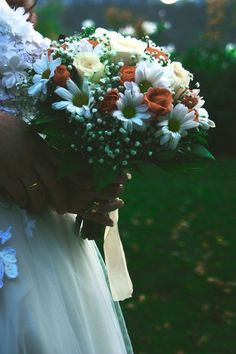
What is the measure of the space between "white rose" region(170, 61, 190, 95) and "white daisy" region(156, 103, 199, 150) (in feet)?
0.31

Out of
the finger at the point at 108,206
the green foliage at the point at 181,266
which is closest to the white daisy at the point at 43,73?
the finger at the point at 108,206

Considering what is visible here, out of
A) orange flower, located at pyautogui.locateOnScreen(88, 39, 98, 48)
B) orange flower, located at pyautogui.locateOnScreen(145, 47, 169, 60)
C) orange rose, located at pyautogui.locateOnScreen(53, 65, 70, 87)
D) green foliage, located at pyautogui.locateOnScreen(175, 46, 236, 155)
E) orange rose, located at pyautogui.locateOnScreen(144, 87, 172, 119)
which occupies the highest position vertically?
green foliage, located at pyautogui.locateOnScreen(175, 46, 236, 155)

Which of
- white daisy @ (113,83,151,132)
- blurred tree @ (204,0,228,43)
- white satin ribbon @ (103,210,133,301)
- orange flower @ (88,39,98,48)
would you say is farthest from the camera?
blurred tree @ (204,0,228,43)

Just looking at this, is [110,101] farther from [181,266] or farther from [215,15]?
[215,15]

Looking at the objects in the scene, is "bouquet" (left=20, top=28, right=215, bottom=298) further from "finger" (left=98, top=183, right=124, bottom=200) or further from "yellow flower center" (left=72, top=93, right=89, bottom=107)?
"finger" (left=98, top=183, right=124, bottom=200)

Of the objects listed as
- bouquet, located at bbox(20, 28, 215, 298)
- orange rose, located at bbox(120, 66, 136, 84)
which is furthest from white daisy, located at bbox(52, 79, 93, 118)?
orange rose, located at bbox(120, 66, 136, 84)

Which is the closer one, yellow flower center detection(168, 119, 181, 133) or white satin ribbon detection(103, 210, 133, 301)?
yellow flower center detection(168, 119, 181, 133)

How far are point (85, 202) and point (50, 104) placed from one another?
1.14 feet

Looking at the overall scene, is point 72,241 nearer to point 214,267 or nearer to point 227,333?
point 227,333

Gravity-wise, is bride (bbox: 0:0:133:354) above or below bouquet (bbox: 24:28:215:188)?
below

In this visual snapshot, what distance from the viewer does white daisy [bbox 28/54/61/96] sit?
2002 mm

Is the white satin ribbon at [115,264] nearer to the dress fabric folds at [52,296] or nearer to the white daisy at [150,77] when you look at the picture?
the dress fabric folds at [52,296]

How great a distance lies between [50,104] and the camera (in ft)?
6.73

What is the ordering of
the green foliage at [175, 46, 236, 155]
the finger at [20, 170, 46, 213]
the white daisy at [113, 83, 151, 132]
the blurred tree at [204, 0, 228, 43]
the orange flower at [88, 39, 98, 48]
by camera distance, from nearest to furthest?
the white daisy at [113, 83, 151, 132] < the finger at [20, 170, 46, 213] < the orange flower at [88, 39, 98, 48] < the green foliage at [175, 46, 236, 155] < the blurred tree at [204, 0, 228, 43]
